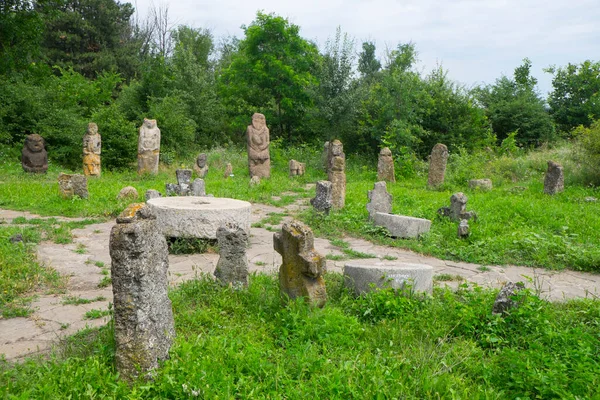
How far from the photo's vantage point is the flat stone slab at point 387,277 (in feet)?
17.6

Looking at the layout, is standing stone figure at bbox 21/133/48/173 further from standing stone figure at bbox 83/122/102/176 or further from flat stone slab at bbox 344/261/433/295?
flat stone slab at bbox 344/261/433/295

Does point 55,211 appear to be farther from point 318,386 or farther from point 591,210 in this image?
point 591,210

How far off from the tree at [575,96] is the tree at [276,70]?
15.4 meters

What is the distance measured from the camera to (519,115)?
25531 mm

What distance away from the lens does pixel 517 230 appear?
8.84m

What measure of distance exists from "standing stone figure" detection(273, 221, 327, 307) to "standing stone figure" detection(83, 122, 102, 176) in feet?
41.1

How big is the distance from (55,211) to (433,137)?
1651cm

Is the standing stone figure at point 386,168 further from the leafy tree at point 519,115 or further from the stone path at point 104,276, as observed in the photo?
the leafy tree at point 519,115

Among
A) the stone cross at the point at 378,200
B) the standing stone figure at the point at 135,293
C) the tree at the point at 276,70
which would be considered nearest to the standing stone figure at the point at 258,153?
the tree at the point at 276,70

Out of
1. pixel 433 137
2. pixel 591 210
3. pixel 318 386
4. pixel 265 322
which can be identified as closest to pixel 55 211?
pixel 265 322

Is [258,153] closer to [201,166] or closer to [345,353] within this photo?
[201,166]

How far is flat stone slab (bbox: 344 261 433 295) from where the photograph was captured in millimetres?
5352

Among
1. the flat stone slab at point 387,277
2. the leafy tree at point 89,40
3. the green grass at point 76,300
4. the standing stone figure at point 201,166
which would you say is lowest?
the green grass at point 76,300

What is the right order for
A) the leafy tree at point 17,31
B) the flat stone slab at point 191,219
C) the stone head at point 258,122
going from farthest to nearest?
the stone head at point 258,122
the leafy tree at point 17,31
the flat stone slab at point 191,219
